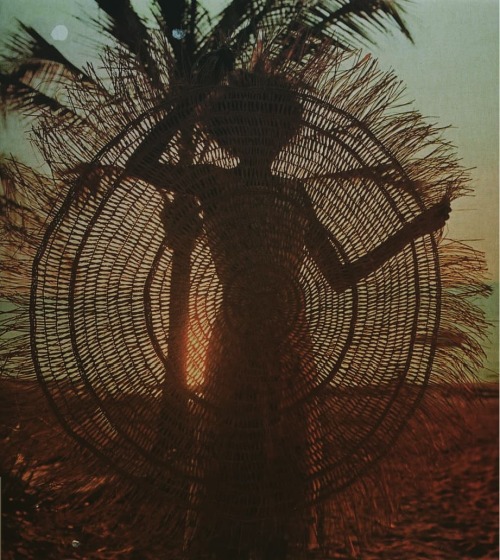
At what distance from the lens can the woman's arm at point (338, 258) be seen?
42.8 inches

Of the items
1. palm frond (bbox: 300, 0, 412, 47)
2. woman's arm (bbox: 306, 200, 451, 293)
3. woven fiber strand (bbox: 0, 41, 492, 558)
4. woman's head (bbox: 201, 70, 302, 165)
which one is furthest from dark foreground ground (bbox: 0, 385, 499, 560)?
palm frond (bbox: 300, 0, 412, 47)

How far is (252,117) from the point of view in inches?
42.7

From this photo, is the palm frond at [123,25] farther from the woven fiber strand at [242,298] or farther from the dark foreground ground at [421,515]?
the dark foreground ground at [421,515]

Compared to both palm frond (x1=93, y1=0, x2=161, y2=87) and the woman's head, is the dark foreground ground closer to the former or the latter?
the woman's head

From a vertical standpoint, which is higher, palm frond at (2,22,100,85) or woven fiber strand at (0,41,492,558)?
palm frond at (2,22,100,85)

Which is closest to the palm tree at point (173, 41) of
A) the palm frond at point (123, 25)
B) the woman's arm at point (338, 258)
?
the palm frond at point (123, 25)

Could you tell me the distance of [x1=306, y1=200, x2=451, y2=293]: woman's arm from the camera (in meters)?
1.09

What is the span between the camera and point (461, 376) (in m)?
1.12

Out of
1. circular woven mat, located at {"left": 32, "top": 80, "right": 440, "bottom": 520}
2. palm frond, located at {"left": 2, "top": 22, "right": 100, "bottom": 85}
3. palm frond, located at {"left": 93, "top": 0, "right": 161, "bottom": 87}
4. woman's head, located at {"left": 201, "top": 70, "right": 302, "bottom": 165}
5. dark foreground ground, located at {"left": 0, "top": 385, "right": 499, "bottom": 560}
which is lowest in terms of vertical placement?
dark foreground ground, located at {"left": 0, "top": 385, "right": 499, "bottom": 560}

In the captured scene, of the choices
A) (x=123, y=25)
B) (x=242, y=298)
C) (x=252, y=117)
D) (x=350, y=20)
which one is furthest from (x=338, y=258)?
(x=123, y=25)

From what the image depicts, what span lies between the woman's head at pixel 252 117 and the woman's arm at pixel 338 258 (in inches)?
6.1

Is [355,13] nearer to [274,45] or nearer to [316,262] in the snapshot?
[274,45]

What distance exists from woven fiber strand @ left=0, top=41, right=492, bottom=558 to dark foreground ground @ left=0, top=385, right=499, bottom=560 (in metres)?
0.11

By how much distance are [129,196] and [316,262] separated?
0.35 meters
